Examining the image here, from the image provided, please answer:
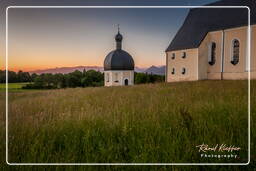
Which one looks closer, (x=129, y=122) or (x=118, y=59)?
(x=129, y=122)

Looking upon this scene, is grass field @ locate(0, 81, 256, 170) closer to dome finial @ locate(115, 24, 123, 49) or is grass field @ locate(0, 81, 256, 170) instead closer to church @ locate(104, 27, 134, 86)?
church @ locate(104, 27, 134, 86)

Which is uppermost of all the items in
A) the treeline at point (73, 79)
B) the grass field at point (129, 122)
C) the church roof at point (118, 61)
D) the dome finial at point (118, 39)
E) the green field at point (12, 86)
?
the dome finial at point (118, 39)

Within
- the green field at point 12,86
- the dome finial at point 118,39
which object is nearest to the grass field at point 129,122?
the green field at point 12,86

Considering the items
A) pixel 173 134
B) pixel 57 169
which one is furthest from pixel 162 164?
pixel 57 169

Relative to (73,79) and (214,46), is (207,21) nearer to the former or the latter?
(214,46)

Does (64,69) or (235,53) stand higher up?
(235,53)

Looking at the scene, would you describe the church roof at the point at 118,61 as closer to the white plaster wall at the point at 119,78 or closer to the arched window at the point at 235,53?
the white plaster wall at the point at 119,78

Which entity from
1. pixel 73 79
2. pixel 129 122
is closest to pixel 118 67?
pixel 73 79
